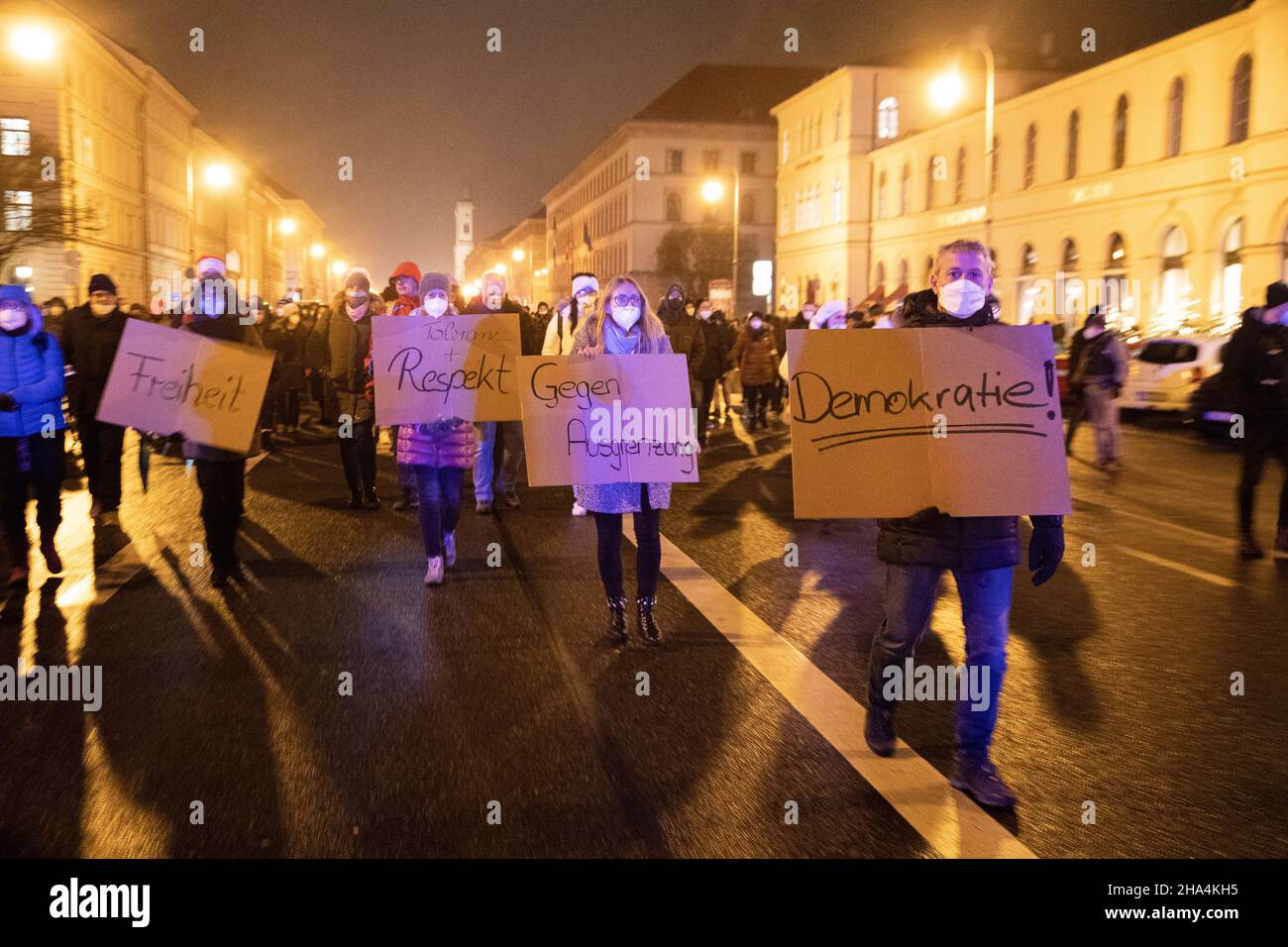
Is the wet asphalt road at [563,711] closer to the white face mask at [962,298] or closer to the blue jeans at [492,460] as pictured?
the white face mask at [962,298]

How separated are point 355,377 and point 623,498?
5.20 m

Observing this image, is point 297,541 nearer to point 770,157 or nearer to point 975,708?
point 975,708

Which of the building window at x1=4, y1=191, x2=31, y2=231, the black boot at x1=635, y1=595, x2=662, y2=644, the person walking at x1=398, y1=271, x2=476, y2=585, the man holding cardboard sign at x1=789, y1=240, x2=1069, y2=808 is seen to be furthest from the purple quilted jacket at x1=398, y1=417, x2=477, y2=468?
the building window at x1=4, y1=191, x2=31, y2=231

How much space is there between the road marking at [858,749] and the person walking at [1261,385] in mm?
4295

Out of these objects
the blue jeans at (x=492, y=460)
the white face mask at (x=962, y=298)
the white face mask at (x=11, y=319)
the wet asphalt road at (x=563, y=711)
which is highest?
the white face mask at (x=962, y=298)

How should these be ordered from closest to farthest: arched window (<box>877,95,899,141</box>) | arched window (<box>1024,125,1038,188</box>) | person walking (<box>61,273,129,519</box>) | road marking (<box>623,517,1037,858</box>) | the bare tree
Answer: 1. road marking (<box>623,517,1037,858</box>)
2. person walking (<box>61,273,129,519</box>)
3. the bare tree
4. arched window (<box>1024,125,1038,188</box>)
5. arched window (<box>877,95,899,141</box>)

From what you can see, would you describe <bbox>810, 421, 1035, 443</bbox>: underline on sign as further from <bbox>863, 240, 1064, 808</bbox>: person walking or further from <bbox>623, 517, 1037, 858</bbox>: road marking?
<bbox>623, 517, 1037, 858</bbox>: road marking

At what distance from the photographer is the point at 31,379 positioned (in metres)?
8.80

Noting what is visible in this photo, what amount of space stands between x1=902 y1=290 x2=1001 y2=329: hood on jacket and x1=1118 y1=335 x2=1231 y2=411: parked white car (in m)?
19.2

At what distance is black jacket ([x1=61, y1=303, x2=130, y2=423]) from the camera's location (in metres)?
11.5

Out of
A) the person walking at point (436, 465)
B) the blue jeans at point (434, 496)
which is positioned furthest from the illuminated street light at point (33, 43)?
the blue jeans at point (434, 496)

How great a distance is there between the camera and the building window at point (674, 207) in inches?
4119

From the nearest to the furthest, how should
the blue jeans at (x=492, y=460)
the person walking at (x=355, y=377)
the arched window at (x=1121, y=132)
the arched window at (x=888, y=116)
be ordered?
the person walking at (x=355, y=377) → the blue jeans at (x=492, y=460) → the arched window at (x=1121, y=132) → the arched window at (x=888, y=116)

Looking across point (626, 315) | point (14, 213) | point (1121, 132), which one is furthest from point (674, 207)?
point (626, 315)
